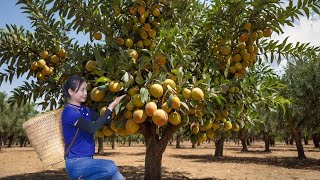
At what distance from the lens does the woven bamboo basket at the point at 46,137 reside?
3342 millimetres

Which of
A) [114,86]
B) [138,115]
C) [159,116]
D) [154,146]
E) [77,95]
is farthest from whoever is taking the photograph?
[154,146]

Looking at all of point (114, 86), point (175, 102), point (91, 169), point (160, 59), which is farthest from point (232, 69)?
point (91, 169)

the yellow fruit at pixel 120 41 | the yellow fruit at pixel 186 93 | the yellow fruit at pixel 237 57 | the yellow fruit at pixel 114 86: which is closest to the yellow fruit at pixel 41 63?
the yellow fruit at pixel 120 41

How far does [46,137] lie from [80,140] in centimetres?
47

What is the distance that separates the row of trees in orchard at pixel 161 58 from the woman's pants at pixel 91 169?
0.95 m

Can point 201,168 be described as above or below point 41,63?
below

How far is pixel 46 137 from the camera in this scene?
11.1 feet

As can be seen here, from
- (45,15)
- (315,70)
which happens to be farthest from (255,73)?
(315,70)

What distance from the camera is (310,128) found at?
18.6 m

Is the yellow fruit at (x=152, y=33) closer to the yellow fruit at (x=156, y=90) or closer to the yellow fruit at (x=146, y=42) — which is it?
the yellow fruit at (x=146, y=42)

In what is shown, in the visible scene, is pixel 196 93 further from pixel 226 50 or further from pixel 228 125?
pixel 228 125

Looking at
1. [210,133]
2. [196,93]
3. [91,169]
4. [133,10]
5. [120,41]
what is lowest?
[91,169]

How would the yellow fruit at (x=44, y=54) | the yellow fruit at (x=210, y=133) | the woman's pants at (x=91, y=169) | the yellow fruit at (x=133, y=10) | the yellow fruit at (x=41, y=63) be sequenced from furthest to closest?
the yellow fruit at (x=44, y=54), the yellow fruit at (x=41, y=63), the yellow fruit at (x=210, y=133), the yellow fruit at (x=133, y=10), the woman's pants at (x=91, y=169)

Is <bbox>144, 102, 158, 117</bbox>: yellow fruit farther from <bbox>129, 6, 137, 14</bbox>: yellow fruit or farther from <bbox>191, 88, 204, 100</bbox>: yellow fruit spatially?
<bbox>129, 6, 137, 14</bbox>: yellow fruit
